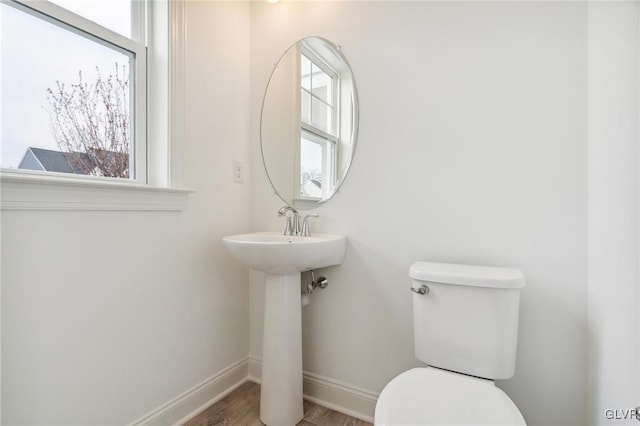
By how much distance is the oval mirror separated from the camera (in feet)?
5.13

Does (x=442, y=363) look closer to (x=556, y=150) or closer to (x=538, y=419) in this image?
(x=538, y=419)

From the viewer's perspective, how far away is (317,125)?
164cm

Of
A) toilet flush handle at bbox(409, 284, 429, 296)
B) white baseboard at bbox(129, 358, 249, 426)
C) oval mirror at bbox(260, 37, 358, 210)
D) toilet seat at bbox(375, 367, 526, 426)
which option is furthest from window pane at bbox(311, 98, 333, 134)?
white baseboard at bbox(129, 358, 249, 426)

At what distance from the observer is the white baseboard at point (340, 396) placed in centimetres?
151

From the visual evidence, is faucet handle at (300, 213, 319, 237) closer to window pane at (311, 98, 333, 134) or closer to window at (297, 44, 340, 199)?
window at (297, 44, 340, 199)

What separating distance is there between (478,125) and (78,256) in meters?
1.57

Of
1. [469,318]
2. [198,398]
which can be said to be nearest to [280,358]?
[198,398]

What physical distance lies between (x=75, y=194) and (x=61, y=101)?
359 millimetres

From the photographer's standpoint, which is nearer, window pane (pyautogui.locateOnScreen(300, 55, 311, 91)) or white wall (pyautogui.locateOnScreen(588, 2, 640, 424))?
white wall (pyautogui.locateOnScreen(588, 2, 640, 424))

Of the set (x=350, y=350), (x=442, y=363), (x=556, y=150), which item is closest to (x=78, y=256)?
(x=350, y=350)

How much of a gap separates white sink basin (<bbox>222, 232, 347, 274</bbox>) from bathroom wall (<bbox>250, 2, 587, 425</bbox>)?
195 mm

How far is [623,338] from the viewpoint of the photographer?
2.75 ft

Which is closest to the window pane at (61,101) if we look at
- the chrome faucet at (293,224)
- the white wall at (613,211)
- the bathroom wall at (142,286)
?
the bathroom wall at (142,286)

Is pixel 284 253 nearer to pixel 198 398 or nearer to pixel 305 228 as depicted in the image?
pixel 305 228
